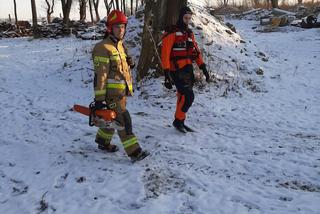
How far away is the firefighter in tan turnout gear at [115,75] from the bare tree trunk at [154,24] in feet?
13.4

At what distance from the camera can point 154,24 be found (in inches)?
393

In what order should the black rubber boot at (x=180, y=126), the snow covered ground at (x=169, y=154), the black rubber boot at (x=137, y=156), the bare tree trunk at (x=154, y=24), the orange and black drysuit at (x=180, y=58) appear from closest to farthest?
the snow covered ground at (x=169, y=154)
the black rubber boot at (x=137, y=156)
the orange and black drysuit at (x=180, y=58)
the black rubber boot at (x=180, y=126)
the bare tree trunk at (x=154, y=24)

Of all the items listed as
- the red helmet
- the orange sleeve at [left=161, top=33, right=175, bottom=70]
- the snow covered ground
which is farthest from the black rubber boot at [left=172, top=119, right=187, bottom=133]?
the red helmet

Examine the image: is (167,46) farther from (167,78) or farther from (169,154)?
(169,154)

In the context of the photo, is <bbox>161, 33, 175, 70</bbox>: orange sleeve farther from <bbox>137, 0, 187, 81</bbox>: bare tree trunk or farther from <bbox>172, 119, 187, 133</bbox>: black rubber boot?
<bbox>137, 0, 187, 81</bbox>: bare tree trunk

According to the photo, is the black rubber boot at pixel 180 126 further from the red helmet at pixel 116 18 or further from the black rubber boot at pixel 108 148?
the red helmet at pixel 116 18

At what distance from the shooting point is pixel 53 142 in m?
6.74

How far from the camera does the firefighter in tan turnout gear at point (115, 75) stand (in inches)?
217

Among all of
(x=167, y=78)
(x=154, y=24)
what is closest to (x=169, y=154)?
(x=167, y=78)

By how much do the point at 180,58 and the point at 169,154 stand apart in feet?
5.92

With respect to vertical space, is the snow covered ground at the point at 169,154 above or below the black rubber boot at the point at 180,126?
below

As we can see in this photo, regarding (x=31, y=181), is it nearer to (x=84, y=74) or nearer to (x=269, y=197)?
(x=269, y=197)

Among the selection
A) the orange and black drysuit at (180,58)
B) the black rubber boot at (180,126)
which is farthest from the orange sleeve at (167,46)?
the black rubber boot at (180,126)

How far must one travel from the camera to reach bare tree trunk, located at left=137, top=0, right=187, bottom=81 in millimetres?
9773
